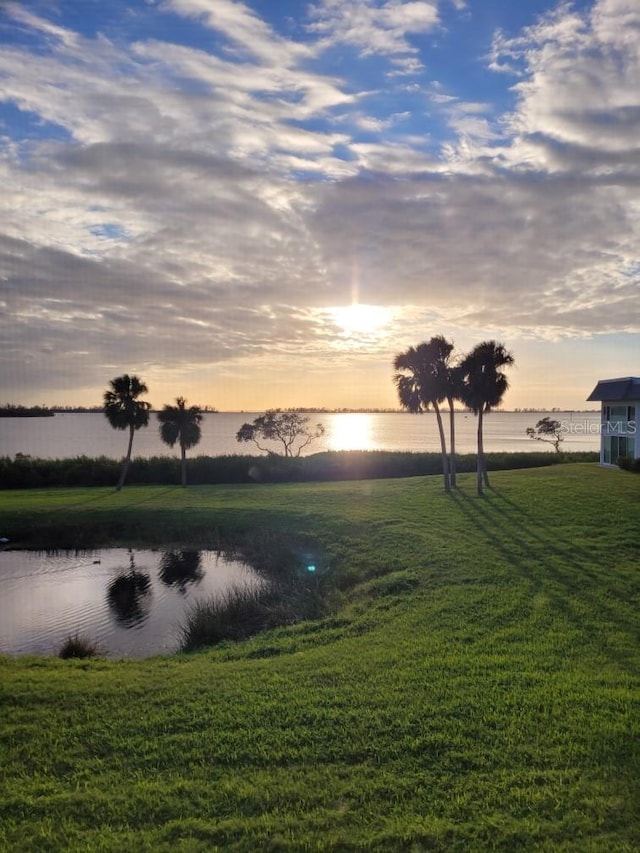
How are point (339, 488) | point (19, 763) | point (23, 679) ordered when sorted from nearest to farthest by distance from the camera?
1. point (19, 763)
2. point (23, 679)
3. point (339, 488)

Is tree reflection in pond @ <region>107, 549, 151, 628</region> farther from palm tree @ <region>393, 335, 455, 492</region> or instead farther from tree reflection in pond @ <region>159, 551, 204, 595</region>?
palm tree @ <region>393, 335, 455, 492</region>

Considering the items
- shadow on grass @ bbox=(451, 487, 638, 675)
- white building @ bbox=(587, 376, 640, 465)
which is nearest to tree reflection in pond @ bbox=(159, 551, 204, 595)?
shadow on grass @ bbox=(451, 487, 638, 675)

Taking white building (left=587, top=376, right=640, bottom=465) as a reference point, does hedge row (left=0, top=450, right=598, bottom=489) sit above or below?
below

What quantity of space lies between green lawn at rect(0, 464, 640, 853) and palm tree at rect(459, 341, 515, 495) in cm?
1457

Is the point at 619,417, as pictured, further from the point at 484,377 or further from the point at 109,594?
the point at 109,594

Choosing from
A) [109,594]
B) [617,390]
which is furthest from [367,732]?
[617,390]

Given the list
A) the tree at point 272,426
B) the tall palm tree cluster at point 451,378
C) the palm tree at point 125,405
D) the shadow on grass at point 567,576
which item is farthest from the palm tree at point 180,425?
the tree at point 272,426

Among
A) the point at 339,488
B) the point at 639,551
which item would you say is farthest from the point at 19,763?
the point at 339,488

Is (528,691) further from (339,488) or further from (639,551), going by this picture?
(339,488)

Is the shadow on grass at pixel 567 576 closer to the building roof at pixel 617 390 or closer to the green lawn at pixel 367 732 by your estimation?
the green lawn at pixel 367 732

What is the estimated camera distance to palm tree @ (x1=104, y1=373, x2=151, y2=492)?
130 feet

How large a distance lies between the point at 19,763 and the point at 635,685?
23.7 feet

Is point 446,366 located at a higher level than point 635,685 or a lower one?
higher

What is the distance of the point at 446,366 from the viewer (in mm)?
28922
